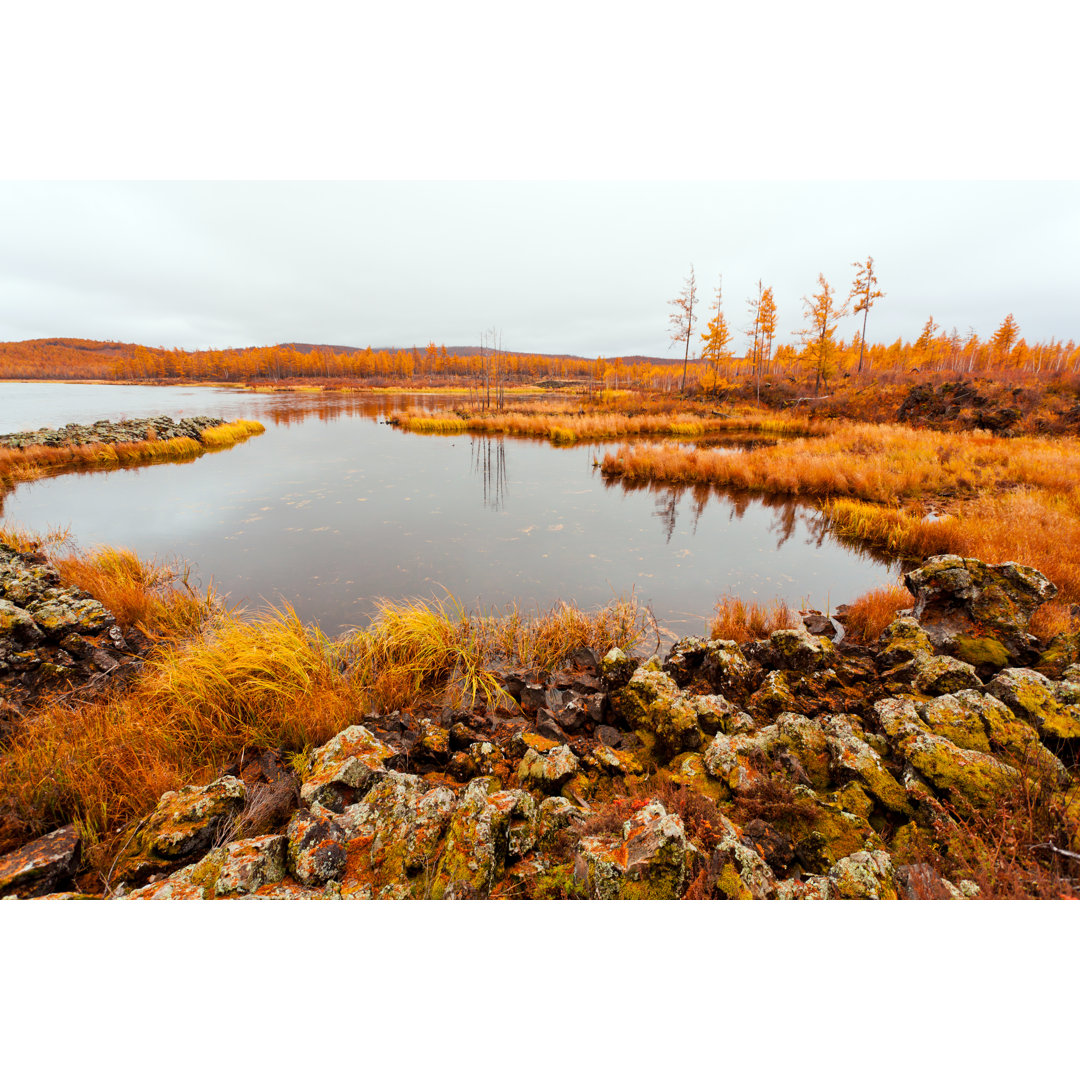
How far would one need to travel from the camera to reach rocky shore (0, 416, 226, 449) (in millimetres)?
17859

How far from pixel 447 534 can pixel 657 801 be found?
8198 mm

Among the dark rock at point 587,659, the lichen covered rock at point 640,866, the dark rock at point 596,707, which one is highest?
the lichen covered rock at point 640,866

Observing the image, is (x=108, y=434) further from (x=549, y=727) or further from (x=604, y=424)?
(x=549, y=727)

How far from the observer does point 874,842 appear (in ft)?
8.09

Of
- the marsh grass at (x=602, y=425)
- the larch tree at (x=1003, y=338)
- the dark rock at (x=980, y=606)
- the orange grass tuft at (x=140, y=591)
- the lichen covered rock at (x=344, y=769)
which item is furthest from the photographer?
the larch tree at (x=1003, y=338)

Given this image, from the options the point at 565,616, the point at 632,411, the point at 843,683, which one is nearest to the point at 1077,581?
the point at 843,683

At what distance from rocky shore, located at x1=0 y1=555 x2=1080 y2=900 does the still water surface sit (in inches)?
105

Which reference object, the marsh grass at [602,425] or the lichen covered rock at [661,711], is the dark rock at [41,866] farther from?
the marsh grass at [602,425]

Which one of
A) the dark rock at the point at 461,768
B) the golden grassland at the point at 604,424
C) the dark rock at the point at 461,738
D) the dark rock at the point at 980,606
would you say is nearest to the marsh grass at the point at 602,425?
the golden grassland at the point at 604,424

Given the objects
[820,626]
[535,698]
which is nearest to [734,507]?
[820,626]

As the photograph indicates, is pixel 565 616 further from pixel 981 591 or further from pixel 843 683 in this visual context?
pixel 981 591

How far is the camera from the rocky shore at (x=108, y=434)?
17.9m

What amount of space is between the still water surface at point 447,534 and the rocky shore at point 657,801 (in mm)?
2676

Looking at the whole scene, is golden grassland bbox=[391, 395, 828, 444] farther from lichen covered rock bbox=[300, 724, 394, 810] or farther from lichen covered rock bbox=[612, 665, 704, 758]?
lichen covered rock bbox=[300, 724, 394, 810]
